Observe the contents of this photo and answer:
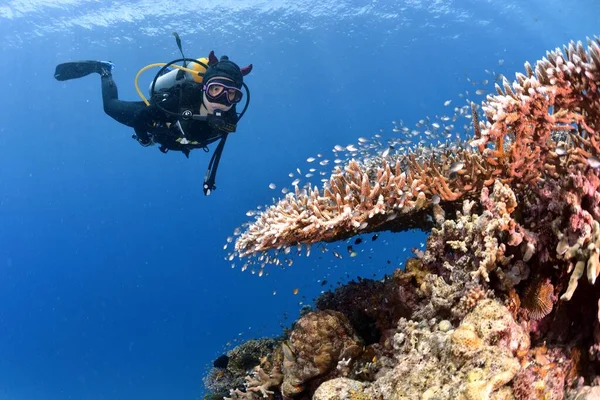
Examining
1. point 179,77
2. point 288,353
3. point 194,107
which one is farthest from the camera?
point 179,77

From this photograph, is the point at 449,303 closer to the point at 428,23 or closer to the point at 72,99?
the point at 428,23

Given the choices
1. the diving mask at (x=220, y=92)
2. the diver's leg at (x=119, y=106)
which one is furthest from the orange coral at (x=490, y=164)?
the diver's leg at (x=119, y=106)

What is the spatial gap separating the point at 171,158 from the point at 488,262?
88147 mm

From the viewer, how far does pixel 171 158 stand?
86.2 m

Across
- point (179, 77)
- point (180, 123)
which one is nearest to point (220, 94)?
point (180, 123)

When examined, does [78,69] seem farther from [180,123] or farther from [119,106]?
[180,123]

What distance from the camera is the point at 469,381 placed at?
2520 millimetres

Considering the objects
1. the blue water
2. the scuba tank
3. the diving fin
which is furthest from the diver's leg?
the blue water

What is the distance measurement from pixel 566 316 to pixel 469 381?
4.58 feet

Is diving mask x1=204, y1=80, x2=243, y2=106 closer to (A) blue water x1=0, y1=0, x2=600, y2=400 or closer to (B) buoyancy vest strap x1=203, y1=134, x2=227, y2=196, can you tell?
(B) buoyancy vest strap x1=203, y1=134, x2=227, y2=196

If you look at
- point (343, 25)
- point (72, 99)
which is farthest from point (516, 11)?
point (72, 99)

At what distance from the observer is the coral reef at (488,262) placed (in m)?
2.82

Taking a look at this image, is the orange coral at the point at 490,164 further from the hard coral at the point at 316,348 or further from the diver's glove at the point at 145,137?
the diver's glove at the point at 145,137

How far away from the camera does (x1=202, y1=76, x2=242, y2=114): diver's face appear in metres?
8.08
